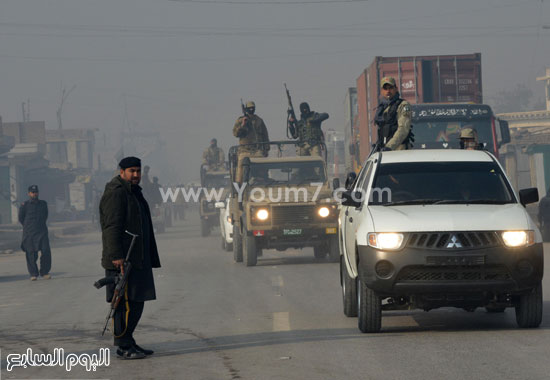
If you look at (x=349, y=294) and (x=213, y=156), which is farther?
(x=213, y=156)

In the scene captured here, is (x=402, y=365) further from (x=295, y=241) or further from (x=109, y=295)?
(x=295, y=241)

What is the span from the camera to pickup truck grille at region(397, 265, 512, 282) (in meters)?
8.35

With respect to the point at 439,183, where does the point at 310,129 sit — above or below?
above

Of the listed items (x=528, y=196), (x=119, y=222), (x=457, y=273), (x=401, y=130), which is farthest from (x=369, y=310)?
(x=401, y=130)

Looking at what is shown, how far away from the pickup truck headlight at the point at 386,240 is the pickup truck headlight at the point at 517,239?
0.91m

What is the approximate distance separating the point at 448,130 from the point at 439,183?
39.9 feet

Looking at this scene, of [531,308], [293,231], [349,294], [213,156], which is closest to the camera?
[531,308]

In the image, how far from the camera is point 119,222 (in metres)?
7.89

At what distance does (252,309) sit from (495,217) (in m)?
3.97

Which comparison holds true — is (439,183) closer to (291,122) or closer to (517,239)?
(517,239)

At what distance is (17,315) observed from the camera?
1204 centimetres

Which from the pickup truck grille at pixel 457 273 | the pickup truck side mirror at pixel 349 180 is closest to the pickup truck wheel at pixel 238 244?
the pickup truck side mirror at pixel 349 180

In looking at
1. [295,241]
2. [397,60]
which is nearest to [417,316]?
[295,241]

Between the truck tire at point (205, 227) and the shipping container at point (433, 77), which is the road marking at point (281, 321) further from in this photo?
the truck tire at point (205, 227)
